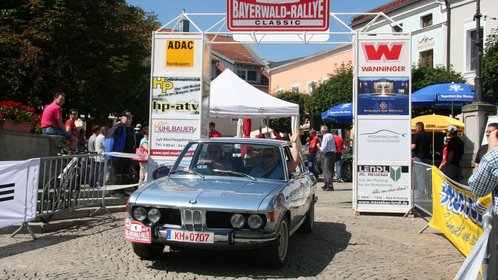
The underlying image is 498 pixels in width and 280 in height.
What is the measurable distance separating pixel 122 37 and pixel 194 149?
23.4m

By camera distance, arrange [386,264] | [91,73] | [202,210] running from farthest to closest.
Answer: [91,73]
[386,264]
[202,210]

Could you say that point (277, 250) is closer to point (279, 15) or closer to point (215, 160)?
point (215, 160)

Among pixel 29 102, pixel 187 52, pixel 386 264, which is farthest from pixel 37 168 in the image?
pixel 29 102

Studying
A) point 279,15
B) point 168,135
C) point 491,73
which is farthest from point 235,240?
point 491,73

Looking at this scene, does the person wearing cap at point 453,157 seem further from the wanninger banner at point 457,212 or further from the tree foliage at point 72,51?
the tree foliage at point 72,51

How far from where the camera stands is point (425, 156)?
13156 millimetres

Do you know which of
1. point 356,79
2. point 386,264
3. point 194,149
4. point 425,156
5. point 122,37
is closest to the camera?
point 386,264

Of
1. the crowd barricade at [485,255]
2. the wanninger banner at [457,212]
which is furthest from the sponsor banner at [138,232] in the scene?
the wanninger banner at [457,212]

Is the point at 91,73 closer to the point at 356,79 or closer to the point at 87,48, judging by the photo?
the point at 87,48

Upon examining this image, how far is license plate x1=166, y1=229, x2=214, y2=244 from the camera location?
5.61m

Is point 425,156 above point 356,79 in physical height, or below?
below

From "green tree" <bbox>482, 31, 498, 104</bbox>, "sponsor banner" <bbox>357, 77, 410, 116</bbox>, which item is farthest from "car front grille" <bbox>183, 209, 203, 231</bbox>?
"green tree" <bbox>482, 31, 498, 104</bbox>

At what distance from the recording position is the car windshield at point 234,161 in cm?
695

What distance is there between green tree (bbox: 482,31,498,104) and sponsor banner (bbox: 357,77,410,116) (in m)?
11.6
